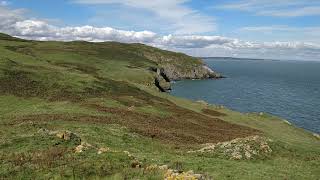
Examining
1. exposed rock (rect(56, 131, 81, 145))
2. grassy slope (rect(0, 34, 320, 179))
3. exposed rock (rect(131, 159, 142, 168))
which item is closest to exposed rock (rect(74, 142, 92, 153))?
grassy slope (rect(0, 34, 320, 179))

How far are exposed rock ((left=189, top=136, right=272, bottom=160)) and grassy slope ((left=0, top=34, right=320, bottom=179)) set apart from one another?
3.14ft

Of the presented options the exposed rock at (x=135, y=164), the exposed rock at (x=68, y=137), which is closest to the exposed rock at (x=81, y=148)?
the exposed rock at (x=68, y=137)

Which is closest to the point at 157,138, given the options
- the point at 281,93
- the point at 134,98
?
the point at 134,98

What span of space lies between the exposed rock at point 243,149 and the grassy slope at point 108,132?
0.96 metres

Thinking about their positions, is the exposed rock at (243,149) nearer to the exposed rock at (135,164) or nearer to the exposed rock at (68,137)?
the exposed rock at (68,137)

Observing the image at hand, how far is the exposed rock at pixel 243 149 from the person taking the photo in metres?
35.7

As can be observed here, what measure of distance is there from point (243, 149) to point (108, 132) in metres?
13.6

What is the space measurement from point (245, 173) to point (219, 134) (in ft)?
89.2

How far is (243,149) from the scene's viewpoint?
120 feet

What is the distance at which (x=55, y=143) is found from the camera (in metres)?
28.5

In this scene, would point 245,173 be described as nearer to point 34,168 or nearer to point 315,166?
point 315,166

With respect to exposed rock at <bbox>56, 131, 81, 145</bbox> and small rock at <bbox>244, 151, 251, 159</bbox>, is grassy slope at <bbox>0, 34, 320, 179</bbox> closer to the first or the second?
exposed rock at <bbox>56, 131, 81, 145</bbox>

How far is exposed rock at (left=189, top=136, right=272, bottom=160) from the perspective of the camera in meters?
35.7

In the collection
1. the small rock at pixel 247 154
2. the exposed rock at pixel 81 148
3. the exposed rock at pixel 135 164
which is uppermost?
the exposed rock at pixel 135 164
